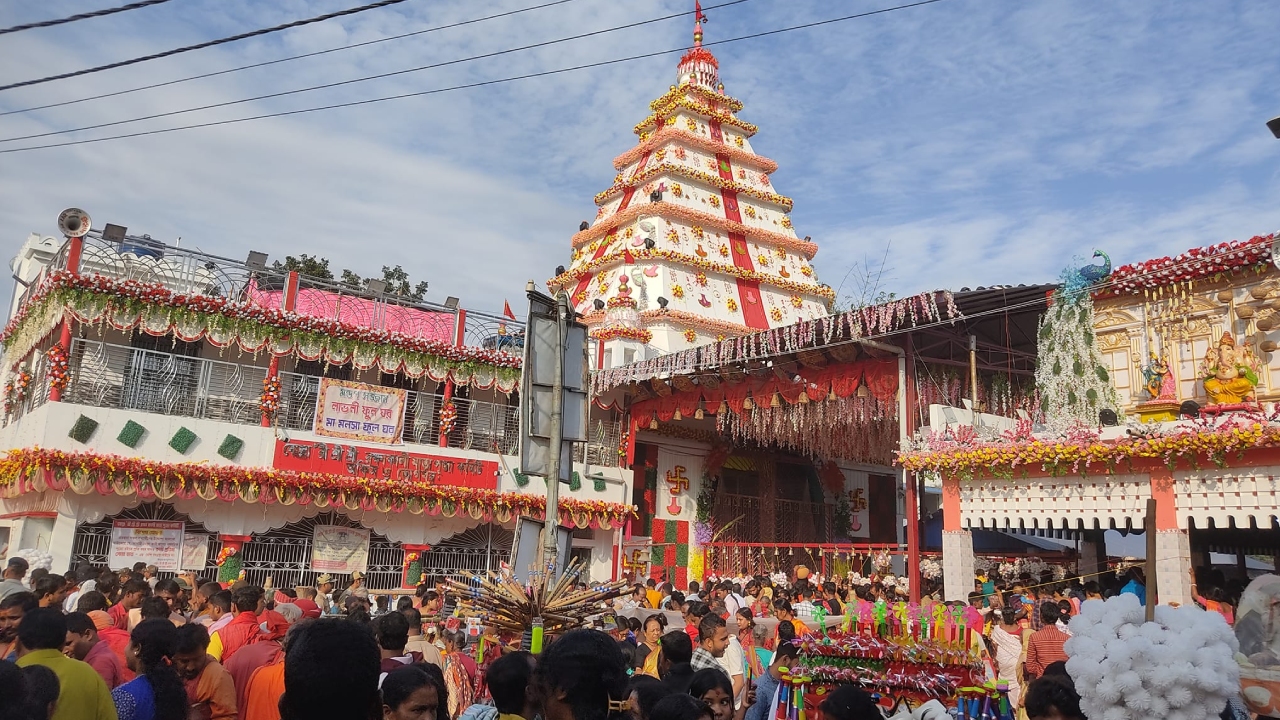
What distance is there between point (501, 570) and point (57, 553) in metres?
13.4

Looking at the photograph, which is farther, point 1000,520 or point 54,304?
point 54,304

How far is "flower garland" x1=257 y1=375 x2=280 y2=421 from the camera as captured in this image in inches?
676

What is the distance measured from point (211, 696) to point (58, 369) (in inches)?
548

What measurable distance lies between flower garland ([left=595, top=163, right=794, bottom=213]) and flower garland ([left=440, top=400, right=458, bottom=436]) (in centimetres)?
978

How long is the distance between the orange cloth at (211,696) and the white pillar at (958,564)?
11562 mm

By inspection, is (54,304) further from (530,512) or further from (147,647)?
(147,647)

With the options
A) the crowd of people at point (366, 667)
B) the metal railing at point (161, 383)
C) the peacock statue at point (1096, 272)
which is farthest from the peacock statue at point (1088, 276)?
the metal railing at point (161, 383)

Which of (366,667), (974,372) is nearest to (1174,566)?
(974,372)

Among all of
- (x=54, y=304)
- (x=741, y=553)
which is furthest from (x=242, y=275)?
(x=741, y=553)

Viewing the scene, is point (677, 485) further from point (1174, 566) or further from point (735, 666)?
point (735, 666)

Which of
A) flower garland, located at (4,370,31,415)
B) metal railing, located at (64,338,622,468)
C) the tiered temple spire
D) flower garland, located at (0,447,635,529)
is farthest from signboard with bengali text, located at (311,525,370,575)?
the tiered temple spire

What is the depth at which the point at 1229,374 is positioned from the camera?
1259 cm

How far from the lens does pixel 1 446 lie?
57.4 ft

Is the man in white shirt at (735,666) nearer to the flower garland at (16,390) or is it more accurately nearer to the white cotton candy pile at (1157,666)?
the white cotton candy pile at (1157,666)
